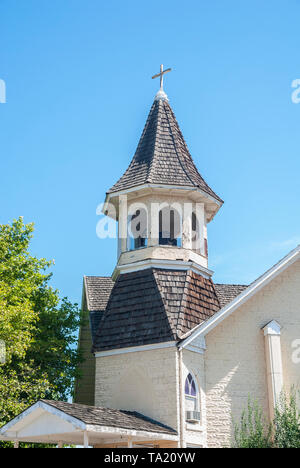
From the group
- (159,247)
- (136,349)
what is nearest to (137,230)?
(159,247)

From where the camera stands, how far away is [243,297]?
20578mm

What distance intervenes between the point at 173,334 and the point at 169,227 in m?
4.60

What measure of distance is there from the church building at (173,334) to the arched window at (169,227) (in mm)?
37

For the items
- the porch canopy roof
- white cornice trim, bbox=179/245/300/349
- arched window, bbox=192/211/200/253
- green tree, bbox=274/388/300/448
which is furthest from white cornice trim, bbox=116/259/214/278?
green tree, bbox=274/388/300/448

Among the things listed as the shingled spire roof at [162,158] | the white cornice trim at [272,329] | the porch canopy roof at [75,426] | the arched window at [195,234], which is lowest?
the porch canopy roof at [75,426]

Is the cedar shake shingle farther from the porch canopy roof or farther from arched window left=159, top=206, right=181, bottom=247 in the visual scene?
the porch canopy roof

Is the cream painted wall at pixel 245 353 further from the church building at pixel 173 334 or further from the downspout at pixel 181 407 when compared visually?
the downspout at pixel 181 407

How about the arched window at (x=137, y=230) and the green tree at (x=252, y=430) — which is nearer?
the green tree at (x=252, y=430)

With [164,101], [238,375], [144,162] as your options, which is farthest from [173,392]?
[164,101]

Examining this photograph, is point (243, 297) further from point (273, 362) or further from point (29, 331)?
point (29, 331)

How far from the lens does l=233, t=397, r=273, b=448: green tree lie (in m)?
17.8

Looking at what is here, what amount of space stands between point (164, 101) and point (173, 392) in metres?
11.8

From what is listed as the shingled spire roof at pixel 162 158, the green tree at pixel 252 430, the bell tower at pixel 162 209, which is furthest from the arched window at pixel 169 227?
the green tree at pixel 252 430

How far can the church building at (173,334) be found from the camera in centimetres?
1870
